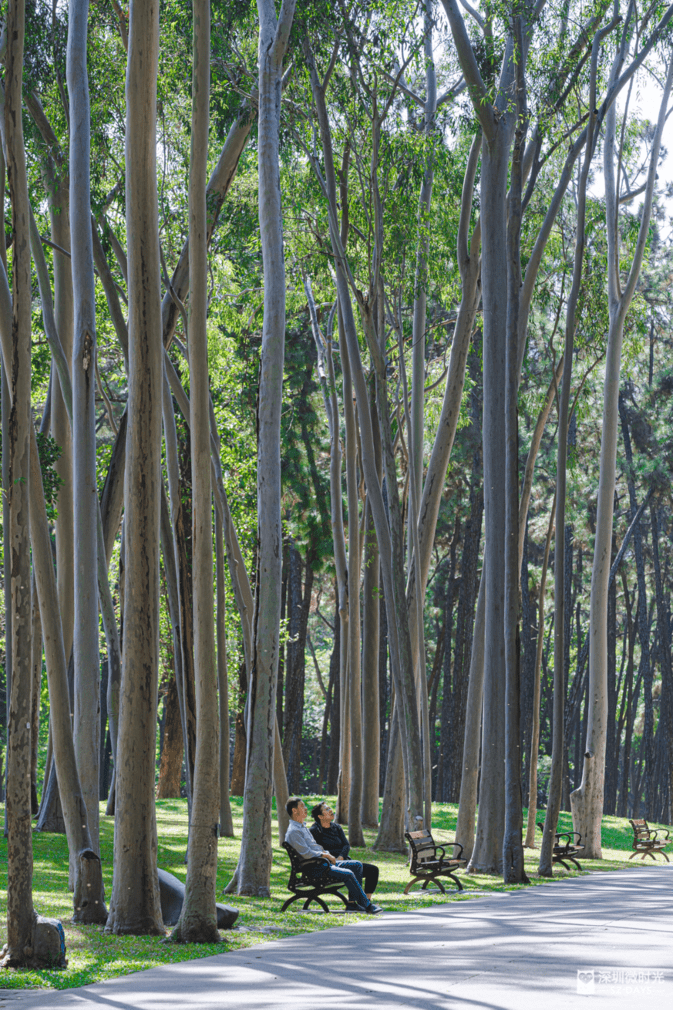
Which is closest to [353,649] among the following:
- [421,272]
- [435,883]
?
[435,883]

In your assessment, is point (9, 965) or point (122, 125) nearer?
point (9, 965)

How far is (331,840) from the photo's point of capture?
9641mm

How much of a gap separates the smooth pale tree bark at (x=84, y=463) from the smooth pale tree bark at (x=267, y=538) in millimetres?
1468

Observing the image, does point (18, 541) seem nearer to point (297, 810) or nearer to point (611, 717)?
point (297, 810)

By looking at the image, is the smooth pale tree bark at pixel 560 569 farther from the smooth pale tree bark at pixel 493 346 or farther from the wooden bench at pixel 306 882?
the wooden bench at pixel 306 882

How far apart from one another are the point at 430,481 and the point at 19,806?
9.13 meters

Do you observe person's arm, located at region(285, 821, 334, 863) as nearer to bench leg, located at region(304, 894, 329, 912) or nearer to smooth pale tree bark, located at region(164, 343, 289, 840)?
bench leg, located at region(304, 894, 329, 912)

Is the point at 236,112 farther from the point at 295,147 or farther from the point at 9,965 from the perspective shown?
the point at 9,965

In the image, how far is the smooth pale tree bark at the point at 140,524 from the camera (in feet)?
23.0

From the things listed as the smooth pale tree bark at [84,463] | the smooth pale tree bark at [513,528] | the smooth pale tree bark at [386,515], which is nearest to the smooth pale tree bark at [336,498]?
the smooth pale tree bark at [386,515]

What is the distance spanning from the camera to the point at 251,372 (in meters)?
20.1

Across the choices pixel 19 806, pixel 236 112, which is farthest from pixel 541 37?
pixel 19 806

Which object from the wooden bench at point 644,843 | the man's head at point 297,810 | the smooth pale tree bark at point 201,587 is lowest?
the wooden bench at point 644,843

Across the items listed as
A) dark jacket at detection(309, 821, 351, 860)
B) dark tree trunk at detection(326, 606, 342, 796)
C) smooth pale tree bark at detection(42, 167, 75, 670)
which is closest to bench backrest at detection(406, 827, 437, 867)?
dark jacket at detection(309, 821, 351, 860)
